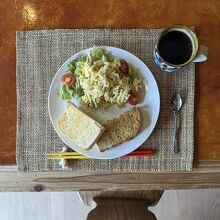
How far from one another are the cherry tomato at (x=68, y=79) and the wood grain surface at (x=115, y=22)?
16 cm

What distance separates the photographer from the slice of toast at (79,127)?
899 millimetres

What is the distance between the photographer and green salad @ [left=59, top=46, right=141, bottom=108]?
2.97 feet

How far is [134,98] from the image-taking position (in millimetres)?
929

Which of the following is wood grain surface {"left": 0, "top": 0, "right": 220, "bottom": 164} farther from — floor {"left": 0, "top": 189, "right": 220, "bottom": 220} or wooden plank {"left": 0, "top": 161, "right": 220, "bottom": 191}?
floor {"left": 0, "top": 189, "right": 220, "bottom": 220}

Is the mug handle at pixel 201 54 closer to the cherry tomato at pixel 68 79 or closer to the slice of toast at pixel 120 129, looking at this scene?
the slice of toast at pixel 120 129

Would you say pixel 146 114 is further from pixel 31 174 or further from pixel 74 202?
pixel 74 202

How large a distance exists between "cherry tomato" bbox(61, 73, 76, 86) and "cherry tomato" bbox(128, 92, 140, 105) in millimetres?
157

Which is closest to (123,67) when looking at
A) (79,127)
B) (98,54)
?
(98,54)

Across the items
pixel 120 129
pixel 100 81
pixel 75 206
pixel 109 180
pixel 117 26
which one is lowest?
pixel 75 206

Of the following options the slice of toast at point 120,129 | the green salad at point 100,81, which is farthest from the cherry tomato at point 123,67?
the slice of toast at point 120,129

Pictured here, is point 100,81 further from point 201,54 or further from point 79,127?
point 201,54

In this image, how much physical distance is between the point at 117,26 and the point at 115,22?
0.01 m

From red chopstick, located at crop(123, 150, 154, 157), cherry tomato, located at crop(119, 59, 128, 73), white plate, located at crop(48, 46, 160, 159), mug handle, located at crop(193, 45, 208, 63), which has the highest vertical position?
mug handle, located at crop(193, 45, 208, 63)

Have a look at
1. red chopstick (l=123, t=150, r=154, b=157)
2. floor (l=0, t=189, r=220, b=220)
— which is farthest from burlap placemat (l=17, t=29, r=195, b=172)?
floor (l=0, t=189, r=220, b=220)
